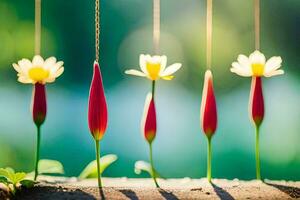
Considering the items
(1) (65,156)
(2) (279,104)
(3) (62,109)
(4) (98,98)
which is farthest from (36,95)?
(2) (279,104)

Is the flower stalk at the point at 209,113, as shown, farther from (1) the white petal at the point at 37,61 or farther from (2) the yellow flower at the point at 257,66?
(1) the white petal at the point at 37,61

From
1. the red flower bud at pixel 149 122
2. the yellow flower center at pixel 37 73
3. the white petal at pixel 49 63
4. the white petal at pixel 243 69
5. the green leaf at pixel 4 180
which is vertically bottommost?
the green leaf at pixel 4 180

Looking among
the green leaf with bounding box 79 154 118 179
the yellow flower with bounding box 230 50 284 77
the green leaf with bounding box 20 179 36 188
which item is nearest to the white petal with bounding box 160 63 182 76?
the yellow flower with bounding box 230 50 284 77

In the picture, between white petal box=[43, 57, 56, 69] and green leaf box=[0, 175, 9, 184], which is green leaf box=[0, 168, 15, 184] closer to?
green leaf box=[0, 175, 9, 184]

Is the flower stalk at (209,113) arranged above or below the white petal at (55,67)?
below

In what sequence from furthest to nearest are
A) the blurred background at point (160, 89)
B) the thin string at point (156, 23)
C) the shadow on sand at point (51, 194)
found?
the thin string at point (156, 23), the blurred background at point (160, 89), the shadow on sand at point (51, 194)

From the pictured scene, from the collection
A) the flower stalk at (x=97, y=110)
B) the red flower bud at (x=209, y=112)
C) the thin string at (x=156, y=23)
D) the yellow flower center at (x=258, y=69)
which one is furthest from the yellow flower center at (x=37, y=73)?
the thin string at (x=156, y=23)

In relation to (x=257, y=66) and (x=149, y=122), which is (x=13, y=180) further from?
(x=257, y=66)
